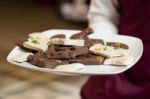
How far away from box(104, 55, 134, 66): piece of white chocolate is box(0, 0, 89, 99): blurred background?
108 centimetres

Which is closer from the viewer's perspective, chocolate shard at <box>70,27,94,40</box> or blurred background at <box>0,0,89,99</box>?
chocolate shard at <box>70,27,94,40</box>

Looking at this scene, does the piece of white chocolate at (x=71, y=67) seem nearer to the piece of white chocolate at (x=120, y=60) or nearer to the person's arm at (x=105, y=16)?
the piece of white chocolate at (x=120, y=60)

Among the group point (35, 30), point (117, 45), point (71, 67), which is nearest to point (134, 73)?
point (117, 45)

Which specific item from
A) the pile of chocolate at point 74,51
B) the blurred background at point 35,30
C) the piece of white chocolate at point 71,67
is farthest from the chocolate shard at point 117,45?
the blurred background at point 35,30

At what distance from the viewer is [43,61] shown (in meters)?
0.59

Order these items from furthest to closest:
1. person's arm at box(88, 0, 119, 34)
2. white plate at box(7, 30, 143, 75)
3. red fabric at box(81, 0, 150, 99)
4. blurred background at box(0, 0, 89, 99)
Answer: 1. blurred background at box(0, 0, 89, 99)
2. person's arm at box(88, 0, 119, 34)
3. red fabric at box(81, 0, 150, 99)
4. white plate at box(7, 30, 143, 75)

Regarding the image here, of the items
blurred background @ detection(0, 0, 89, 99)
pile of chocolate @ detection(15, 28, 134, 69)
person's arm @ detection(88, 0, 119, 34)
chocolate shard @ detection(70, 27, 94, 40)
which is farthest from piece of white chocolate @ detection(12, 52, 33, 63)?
blurred background @ detection(0, 0, 89, 99)

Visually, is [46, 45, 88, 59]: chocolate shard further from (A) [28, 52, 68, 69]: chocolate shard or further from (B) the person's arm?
(B) the person's arm

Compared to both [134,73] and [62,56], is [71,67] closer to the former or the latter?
[62,56]

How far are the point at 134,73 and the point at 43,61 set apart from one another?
0.71ft

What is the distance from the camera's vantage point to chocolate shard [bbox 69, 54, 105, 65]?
Result: 0.61 m

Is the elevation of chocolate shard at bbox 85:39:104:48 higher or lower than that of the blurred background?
higher

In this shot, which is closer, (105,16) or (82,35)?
(82,35)

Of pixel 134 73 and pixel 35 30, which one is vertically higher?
pixel 134 73
